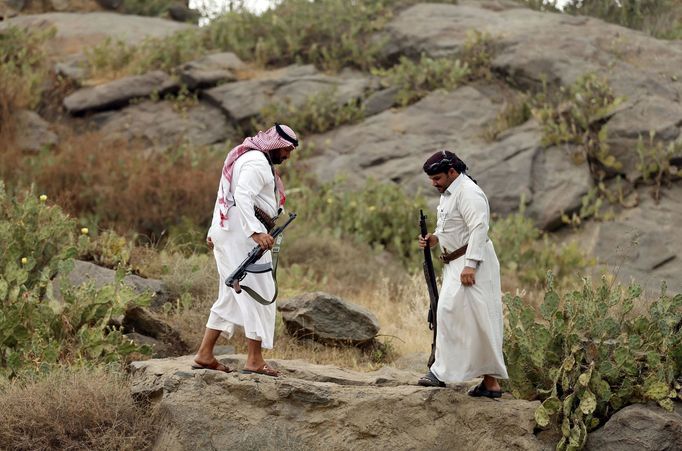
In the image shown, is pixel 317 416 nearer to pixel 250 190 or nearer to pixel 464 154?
pixel 250 190

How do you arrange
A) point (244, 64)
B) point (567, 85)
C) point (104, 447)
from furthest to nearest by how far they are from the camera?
1. point (244, 64)
2. point (567, 85)
3. point (104, 447)

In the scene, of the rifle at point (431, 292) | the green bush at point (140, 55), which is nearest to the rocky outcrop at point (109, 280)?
the rifle at point (431, 292)

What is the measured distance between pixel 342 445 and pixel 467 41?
46.0ft

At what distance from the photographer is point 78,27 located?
2369 cm

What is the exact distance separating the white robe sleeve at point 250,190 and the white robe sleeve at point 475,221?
1.43 meters

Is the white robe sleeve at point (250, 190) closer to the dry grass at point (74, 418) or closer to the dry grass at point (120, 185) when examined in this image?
the dry grass at point (74, 418)

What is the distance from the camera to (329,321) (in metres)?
10.7

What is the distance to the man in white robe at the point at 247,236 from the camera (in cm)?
769

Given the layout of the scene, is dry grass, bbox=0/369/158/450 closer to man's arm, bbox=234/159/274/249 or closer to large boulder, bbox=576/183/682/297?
man's arm, bbox=234/159/274/249

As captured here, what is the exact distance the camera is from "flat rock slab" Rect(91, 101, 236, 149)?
19281 millimetres

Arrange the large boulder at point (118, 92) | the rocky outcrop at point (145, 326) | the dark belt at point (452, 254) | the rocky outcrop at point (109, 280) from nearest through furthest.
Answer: the dark belt at point (452, 254) → the rocky outcrop at point (145, 326) → the rocky outcrop at point (109, 280) → the large boulder at point (118, 92)

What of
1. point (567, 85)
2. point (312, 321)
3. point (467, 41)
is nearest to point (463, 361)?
point (312, 321)

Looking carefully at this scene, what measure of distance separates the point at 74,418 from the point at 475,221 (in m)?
3.17

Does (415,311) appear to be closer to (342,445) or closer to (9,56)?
(342,445)
